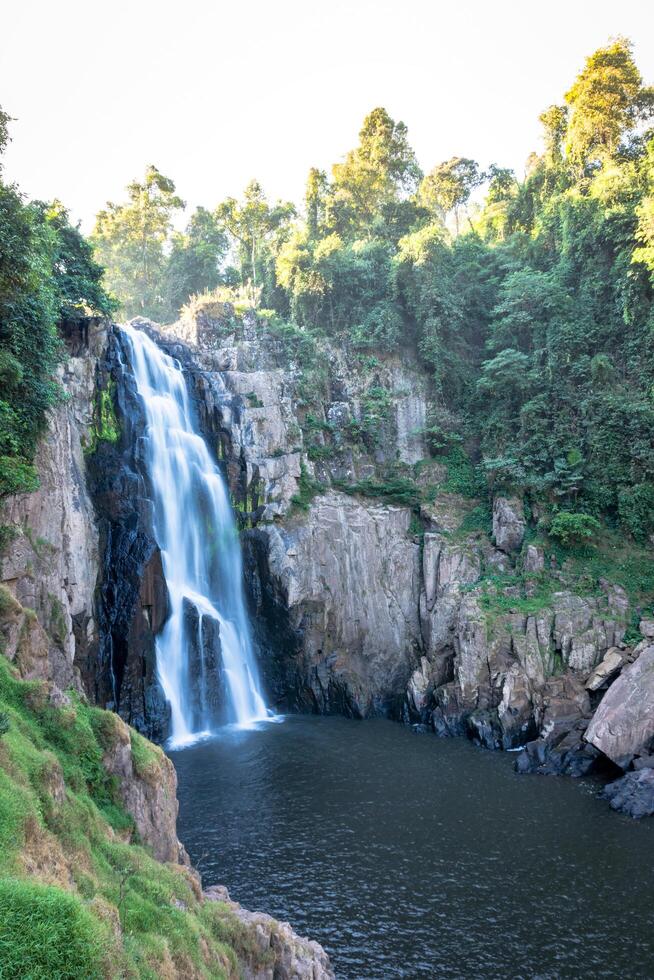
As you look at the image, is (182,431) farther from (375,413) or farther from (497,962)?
(497,962)

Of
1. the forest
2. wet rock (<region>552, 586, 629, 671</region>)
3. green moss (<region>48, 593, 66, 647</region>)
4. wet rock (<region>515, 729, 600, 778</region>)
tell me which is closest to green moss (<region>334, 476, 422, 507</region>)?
the forest

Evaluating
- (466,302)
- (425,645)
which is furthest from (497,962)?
(466,302)

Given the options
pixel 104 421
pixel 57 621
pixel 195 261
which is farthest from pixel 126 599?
pixel 195 261

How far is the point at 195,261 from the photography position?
52219mm

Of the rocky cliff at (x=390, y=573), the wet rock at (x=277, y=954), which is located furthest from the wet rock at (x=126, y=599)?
the wet rock at (x=277, y=954)

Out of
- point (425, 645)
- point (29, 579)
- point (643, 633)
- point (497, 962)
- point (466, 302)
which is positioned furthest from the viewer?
point (466, 302)

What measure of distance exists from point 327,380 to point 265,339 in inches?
187

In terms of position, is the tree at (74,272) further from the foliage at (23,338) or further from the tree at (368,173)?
the tree at (368,173)

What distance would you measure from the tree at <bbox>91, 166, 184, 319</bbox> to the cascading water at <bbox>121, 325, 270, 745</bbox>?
27.7 m

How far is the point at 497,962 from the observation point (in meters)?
12.5

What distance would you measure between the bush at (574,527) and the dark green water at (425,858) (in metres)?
10.5

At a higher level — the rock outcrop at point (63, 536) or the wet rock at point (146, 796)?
the rock outcrop at point (63, 536)

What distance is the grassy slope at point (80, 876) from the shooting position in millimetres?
4941

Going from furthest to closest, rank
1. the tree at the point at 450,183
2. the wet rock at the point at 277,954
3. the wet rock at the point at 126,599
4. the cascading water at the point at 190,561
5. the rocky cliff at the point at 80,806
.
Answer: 1. the tree at the point at 450,183
2. the cascading water at the point at 190,561
3. the wet rock at the point at 126,599
4. the wet rock at the point at 277,954
5. the rocky cliff at the point at 80,806
